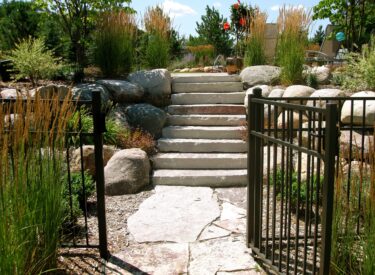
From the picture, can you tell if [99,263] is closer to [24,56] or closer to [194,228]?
[194,228]

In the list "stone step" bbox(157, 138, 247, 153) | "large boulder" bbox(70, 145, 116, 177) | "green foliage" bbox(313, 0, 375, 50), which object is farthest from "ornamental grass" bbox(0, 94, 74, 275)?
"green foliage" bbox(313, 0, 375, 50)

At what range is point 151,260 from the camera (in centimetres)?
290

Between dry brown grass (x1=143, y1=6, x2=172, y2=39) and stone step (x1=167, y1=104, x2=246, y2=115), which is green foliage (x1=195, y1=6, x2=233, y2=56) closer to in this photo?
dry brown grass (x1=143, y1=6, x2=172, y2=39)

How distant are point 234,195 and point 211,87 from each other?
3000 mm

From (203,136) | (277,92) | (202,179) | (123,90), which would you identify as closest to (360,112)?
(277,92)

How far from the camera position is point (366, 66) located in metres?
5.54

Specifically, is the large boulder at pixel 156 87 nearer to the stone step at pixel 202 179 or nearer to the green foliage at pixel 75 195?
the stone step at pixel 202 179

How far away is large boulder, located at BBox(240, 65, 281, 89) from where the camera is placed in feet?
22.5

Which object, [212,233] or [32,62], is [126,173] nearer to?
[212,233]

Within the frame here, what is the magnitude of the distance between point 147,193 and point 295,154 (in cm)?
202

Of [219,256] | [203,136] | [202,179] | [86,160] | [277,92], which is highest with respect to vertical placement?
[277,92]

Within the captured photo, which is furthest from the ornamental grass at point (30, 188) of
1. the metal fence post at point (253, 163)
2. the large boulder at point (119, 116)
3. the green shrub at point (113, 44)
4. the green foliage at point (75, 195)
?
the green shrub at point (113, 44)

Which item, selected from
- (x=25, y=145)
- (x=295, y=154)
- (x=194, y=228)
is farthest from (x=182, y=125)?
(x=25, y=145)

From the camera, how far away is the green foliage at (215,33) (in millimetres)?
18031
